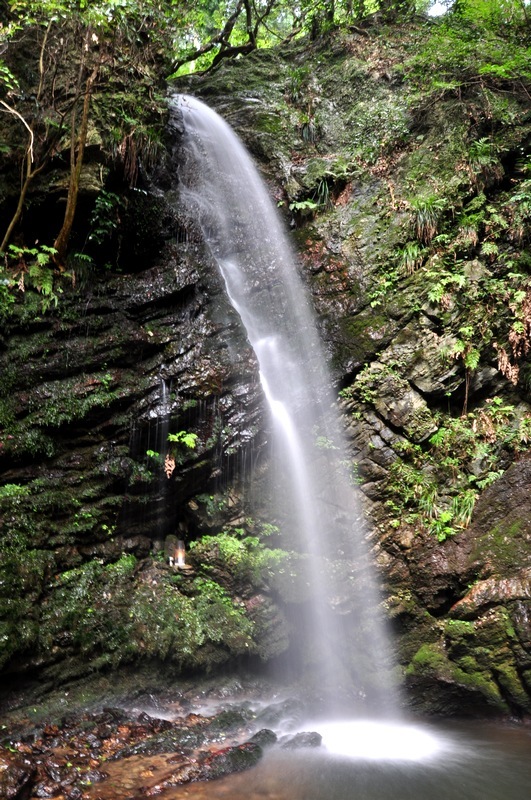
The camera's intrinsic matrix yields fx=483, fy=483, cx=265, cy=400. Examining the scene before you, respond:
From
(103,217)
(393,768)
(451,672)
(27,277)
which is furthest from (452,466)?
(27,277)

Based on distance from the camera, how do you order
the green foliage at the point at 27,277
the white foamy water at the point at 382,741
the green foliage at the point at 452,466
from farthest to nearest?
the green foliage at the point at 452,466
the green foliage at the point at 27,277
the white foamy water at the point at 382,741

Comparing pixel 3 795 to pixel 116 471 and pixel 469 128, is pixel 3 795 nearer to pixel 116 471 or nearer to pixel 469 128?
pixel 116 471

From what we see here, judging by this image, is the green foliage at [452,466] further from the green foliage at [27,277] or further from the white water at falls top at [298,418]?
the green foliage at [27,277]

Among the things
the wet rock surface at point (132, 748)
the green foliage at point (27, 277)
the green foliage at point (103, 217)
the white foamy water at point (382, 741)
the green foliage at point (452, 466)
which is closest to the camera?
the wet rock surface at point (132, 748)

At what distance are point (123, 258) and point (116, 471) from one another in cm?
373

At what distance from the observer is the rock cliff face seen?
6.11 meters

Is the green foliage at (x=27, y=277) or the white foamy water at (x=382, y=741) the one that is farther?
the green foliage at (x=27, y=277)

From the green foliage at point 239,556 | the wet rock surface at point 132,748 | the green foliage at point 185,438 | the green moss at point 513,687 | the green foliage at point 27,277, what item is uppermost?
the green foliage at point 27,277

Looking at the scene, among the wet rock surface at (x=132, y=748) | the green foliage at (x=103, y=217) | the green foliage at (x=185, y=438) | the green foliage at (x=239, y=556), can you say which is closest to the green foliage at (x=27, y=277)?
the green foliage at (x=103, y=217)

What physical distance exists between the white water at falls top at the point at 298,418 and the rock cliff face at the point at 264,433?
322 millimetres

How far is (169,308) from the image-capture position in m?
8.03

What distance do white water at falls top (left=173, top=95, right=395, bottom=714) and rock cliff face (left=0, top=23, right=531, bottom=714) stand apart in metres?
0.32

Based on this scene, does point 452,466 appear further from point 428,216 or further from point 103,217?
point 103,217

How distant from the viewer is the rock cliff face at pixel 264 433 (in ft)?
20.1
